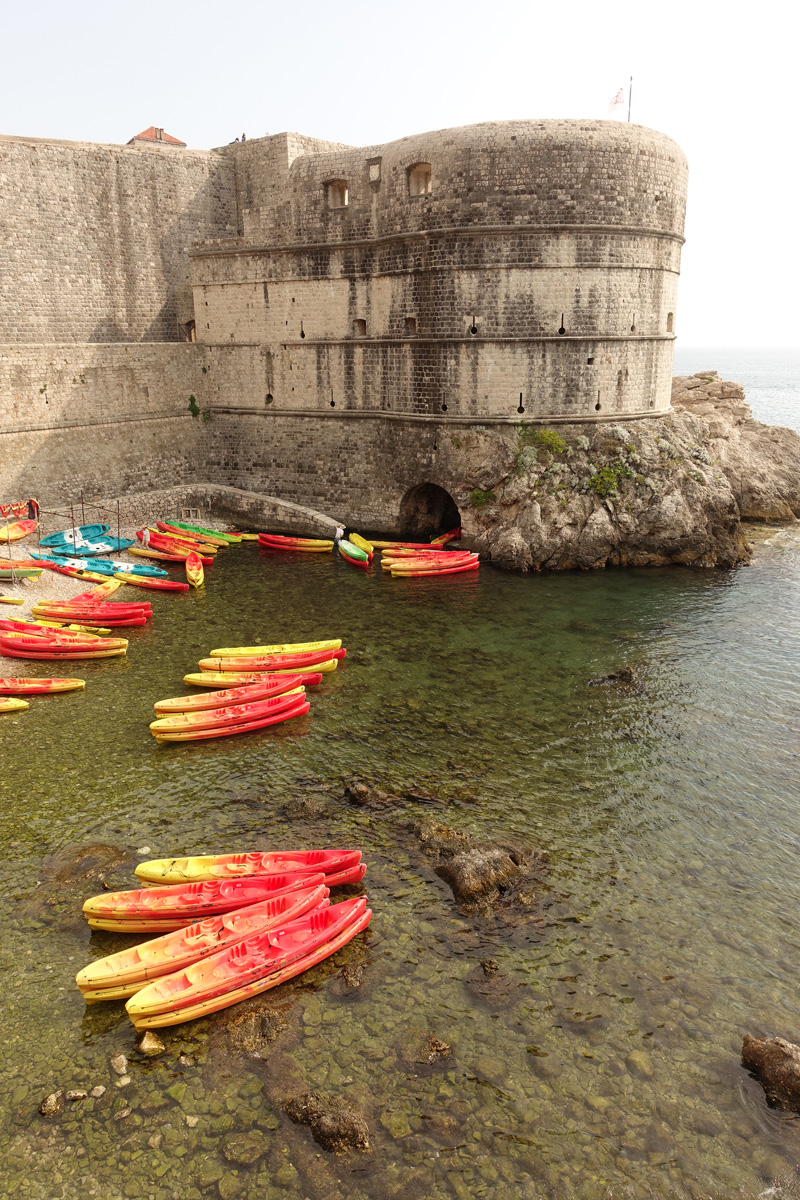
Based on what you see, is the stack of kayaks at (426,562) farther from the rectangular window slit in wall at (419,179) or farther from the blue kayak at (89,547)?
the rectangular window slit in wall at (419,179)

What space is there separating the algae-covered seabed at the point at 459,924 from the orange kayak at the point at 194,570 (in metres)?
3.00

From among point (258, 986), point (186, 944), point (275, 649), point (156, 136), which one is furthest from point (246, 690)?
point (156, 136)

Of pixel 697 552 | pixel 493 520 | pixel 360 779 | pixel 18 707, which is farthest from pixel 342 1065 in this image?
pixel 697 552

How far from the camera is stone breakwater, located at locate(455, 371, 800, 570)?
24562 mm

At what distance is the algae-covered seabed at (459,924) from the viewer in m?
7.60

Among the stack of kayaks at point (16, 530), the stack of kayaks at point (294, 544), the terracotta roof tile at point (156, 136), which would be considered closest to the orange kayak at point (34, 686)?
the stack of kayaks at point (16, 530)

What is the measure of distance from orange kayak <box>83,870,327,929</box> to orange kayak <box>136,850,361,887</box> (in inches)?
3.5

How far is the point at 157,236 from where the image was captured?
2988 centimetres

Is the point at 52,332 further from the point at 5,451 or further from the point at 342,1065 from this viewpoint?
the point at 342,1065

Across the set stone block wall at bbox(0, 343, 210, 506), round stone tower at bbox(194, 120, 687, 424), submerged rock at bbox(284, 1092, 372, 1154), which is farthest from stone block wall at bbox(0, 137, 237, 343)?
submerged rock at bbox(284, 1092, 372, 1154)

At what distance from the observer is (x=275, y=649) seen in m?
17.9

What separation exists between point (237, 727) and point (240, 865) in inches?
177

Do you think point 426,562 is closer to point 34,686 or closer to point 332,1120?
point 34,686

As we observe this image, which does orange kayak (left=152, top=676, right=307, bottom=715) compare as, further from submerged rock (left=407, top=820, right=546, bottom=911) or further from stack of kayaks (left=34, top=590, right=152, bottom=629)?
submerged rock (left=407, top=820, right=546, bottom=911)
